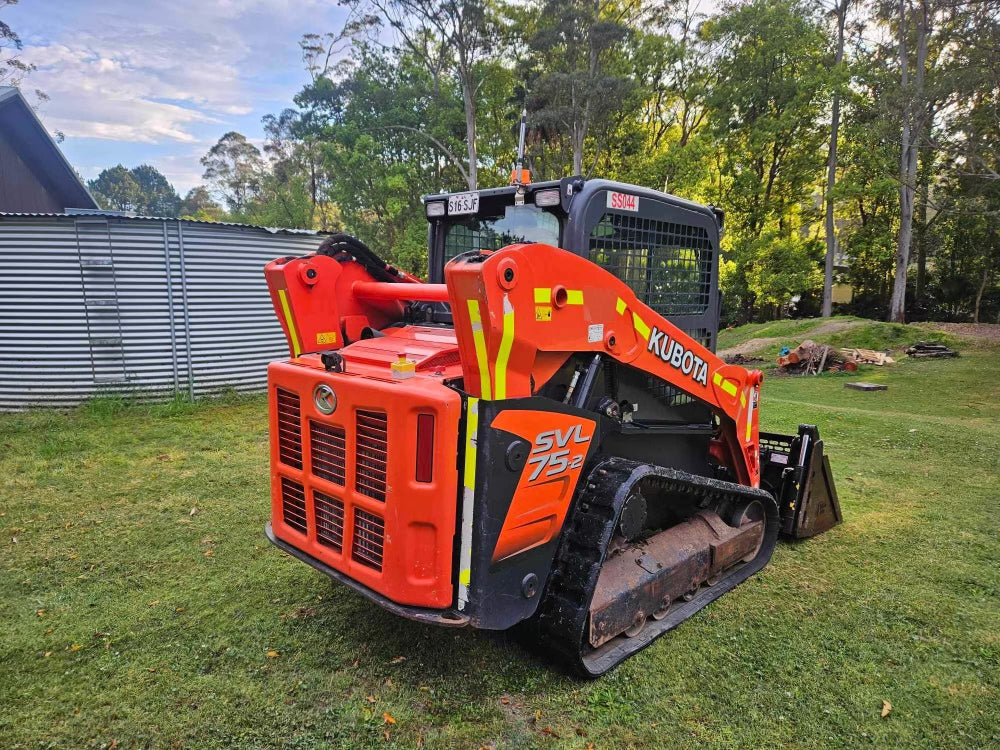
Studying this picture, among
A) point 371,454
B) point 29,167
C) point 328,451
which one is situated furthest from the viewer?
point 29,167

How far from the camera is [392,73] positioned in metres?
27.0

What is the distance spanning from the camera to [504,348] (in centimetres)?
243

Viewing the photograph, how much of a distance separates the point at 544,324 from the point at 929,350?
1669 cm

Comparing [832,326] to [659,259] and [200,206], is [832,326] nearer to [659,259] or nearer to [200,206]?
[659,259]

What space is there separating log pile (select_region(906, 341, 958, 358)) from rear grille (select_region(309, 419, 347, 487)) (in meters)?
16.7

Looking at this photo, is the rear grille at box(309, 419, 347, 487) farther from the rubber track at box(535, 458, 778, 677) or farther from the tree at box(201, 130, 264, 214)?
the tree at box(201, 130, 264, 214)

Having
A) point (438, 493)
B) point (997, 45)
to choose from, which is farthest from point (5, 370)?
point (997, 45)

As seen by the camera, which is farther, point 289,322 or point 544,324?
point 289,322

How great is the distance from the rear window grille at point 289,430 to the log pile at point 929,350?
1671cm

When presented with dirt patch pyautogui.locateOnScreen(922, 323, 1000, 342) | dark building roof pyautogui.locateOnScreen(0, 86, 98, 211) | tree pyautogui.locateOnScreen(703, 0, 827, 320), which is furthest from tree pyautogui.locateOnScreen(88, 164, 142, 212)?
dirt patch pyautogui.locateOnScreen(922, 323, 1000, 342)

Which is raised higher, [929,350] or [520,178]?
[520,178]

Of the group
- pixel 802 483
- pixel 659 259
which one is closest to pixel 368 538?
pixel 659 259

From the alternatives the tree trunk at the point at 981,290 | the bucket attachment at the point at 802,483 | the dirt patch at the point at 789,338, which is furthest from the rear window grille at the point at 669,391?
the tree trunk at the point at 981,290

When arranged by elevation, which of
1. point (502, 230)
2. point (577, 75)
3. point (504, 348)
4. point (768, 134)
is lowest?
point (504, 348)
